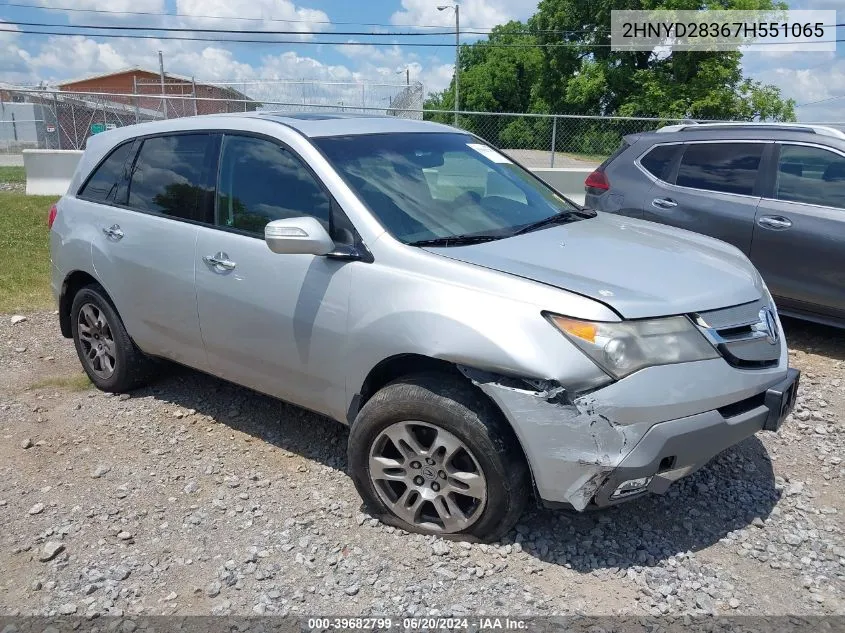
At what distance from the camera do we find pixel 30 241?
33.2 feet

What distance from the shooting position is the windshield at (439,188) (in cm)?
339

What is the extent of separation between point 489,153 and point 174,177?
187cm

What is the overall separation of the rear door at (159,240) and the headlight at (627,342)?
2.21 m

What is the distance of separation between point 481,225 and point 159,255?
73.5 inches

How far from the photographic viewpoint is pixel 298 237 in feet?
10.4

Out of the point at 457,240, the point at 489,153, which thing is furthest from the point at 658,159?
the point at 457,240

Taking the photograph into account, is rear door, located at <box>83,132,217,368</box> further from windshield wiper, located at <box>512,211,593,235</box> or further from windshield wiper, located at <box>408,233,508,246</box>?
windshield wiper, located at <box>512,211,593,235</box>

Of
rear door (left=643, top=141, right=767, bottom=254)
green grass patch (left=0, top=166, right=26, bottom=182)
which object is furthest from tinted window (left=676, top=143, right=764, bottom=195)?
green grass patch (left=0, top=166, right=26, bottom=182)

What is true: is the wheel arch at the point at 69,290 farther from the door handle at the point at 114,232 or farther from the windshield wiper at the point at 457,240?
the windshield wiper at the point at 457,240

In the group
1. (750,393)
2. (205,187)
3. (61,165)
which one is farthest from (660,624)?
(61,165)

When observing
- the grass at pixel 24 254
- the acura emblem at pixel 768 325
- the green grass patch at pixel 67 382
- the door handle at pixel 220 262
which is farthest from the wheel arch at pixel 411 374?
the grass at pixel 24 254

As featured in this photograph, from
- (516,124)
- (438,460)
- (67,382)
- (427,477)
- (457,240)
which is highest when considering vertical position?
(516,124)

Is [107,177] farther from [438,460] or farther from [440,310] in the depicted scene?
[438,460]

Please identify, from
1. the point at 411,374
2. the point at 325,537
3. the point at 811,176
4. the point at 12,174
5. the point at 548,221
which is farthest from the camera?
the point at 12,174
